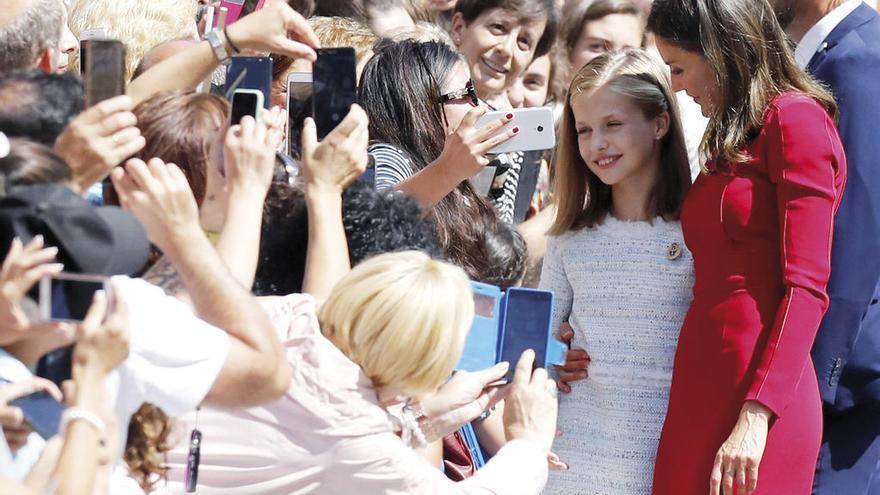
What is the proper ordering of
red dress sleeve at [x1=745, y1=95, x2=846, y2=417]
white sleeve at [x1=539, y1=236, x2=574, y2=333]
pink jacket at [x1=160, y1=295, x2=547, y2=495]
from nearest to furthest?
pink jacket at [x1=160, y1=295, x2=547, y2=495] → red dress sleeve at [x1=745, y1=95, x2=846, y2=417] → white sleeve at [x1=539, y1=236, x2=574, y2=333]

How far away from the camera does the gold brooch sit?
122 inches

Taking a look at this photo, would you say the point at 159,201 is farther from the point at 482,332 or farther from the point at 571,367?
the point at 571,367

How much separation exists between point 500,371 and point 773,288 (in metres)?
0.67

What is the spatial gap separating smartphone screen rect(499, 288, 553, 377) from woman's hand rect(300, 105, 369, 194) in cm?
44

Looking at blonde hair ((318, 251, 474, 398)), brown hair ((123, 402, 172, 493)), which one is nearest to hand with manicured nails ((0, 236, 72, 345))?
brown hair ((123, 402, 172, 493))

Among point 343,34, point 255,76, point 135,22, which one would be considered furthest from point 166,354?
point 135,22

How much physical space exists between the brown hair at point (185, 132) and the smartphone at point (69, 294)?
652mm

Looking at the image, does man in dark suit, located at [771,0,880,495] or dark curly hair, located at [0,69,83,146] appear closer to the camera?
dark curly hair, located at [0,69,83,146]

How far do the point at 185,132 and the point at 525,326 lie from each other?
790mm

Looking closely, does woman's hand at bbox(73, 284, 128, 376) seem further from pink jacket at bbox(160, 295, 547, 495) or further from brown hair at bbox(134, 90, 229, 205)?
brown hair at bbox(134, 90, 229, 205)

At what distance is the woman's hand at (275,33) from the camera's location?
8.30 feet

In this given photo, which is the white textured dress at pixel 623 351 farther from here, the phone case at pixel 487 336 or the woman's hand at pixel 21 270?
the woman's hand at pixel 21 270

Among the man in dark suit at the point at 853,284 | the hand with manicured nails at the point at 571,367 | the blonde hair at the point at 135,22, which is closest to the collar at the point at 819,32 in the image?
the man in dark suit at the point at 853,284

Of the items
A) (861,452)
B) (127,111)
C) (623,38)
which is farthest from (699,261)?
(623,38)
